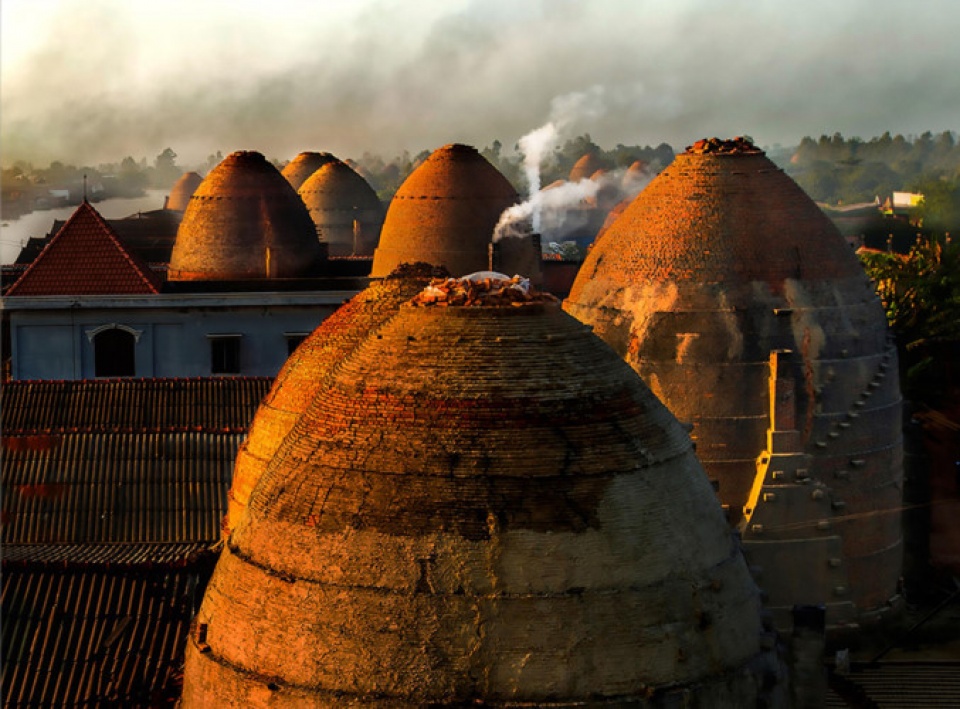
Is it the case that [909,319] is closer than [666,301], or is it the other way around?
[666,301]

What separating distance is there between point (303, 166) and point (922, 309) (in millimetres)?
26097

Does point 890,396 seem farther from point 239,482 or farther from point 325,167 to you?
point 325,167

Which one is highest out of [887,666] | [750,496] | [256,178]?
[256,178]

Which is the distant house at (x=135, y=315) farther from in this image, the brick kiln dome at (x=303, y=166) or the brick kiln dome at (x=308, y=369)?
the brick kiln dome at (x=303, y=166)

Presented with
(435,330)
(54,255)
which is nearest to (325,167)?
(54,255)

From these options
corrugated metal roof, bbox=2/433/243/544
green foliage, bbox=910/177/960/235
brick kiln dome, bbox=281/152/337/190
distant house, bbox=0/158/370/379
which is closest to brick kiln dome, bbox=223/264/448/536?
corrugated metal roof, bbox=2/433/243/544

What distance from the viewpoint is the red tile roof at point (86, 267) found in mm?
37125

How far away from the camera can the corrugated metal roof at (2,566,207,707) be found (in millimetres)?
17172

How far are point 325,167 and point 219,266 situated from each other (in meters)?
15.4

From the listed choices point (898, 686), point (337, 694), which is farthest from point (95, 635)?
point (898, 686)

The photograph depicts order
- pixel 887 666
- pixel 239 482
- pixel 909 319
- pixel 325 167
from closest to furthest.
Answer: pixel 239 482
pixel 887 666
pixel 909 319
pixel 325 167

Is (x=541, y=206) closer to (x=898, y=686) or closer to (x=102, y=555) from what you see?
(x=102, y=555)

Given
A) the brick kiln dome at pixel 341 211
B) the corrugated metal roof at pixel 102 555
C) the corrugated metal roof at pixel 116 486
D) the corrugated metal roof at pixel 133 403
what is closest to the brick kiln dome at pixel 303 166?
the brick kiln dome at pixel 341 211

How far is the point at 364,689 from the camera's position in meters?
12.1
